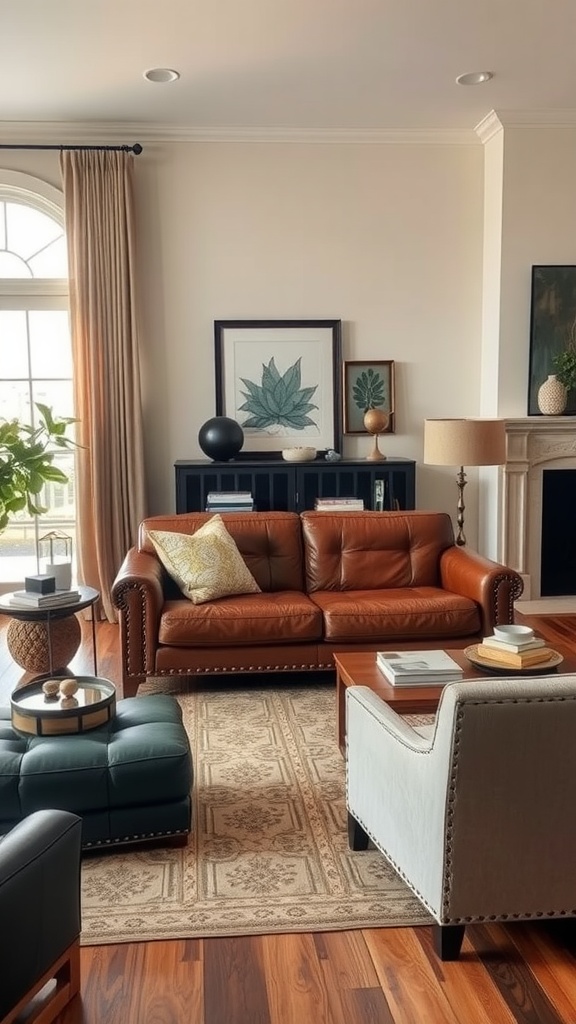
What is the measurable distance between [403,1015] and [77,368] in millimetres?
4516

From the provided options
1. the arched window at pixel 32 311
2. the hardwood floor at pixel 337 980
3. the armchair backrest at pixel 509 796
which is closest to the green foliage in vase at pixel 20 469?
the arched window at pixel 32 311

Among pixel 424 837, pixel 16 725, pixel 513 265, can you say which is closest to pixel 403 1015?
pixel 424 837

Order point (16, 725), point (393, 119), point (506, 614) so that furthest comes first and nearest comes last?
point (393, 119)
point (506, 614)
point (16, 725)

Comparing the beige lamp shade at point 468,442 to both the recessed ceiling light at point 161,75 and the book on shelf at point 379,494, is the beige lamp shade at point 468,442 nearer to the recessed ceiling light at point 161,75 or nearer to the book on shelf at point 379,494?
the book on shelf at point 379,494

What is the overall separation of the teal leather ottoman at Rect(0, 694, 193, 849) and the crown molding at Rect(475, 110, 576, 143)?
4.49m

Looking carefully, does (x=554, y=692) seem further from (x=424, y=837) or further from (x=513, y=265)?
(x=513, y=265)

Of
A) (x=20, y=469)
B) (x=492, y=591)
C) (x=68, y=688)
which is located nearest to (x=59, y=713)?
(x=68, y=688)

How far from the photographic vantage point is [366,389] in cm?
596

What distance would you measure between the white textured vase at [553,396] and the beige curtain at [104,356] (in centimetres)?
259

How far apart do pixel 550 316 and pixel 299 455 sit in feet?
6.06

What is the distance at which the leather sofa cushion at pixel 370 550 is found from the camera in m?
4.57

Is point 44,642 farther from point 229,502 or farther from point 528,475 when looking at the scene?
point 528,475

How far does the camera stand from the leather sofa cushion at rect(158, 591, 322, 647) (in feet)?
13.2

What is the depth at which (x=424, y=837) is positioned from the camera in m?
2.07
